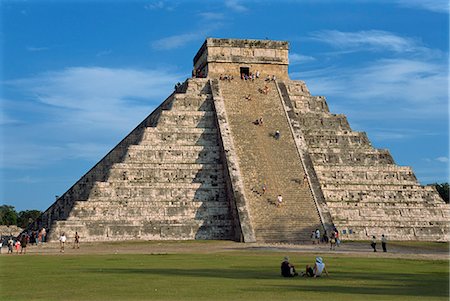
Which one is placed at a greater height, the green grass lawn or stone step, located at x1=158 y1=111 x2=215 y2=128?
stone step, located at x1=158 y1=111 x2=215 y2=128

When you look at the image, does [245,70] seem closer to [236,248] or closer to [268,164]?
[268,164]

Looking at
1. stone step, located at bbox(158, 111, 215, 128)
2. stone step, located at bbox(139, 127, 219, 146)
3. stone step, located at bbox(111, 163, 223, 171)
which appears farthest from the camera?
stone step, located at bbox(158, 111, 215, 128)

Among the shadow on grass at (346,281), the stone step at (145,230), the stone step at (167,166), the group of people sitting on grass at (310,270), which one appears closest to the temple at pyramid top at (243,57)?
the stone step at (167,166)

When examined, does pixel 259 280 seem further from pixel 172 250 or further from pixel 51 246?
pixel 51 246

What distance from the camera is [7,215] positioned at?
9388cm

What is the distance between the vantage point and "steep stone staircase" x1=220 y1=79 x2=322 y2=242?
3219 centimetres

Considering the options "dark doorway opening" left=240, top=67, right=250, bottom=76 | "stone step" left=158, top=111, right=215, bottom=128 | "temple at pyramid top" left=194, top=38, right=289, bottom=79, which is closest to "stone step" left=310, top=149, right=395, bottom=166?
"stone step" left=158, top=111, right=215, bottom=128

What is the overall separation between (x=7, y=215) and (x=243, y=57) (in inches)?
2441

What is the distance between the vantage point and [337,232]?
31.9 m

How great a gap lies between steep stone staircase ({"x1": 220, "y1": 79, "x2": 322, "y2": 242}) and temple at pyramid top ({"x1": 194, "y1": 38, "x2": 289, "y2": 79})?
1.20 metres

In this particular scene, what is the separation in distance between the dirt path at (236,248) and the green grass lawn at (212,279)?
118 inches

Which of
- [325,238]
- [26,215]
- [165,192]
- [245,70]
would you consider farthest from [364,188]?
[26,215]

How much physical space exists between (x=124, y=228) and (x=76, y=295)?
1936cm

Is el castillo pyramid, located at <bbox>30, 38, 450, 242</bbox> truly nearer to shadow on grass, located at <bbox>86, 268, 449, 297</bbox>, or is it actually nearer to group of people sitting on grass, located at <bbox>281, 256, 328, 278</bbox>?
shadow on grass, located at <bbox>86, 268, 449, 297</bbox>
